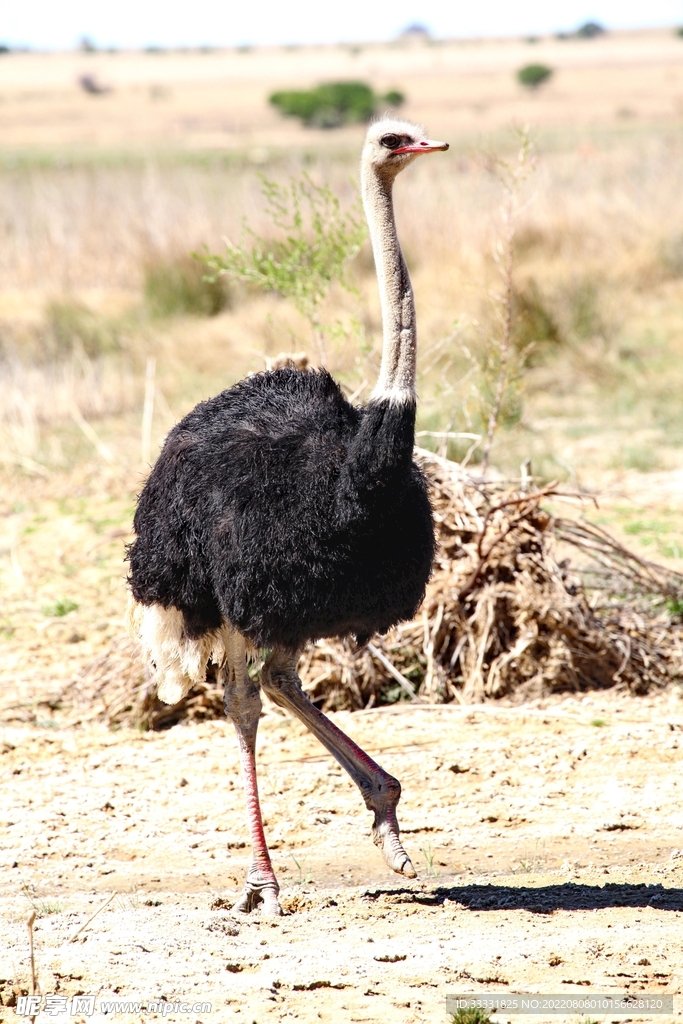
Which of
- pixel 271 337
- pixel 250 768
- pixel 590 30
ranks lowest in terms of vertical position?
pixel 250 768

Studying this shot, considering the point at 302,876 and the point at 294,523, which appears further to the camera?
the point at 302,876

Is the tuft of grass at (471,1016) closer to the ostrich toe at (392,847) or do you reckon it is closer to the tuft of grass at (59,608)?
the ostrich toe at (392,847)

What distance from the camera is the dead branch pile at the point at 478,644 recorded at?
226 inches

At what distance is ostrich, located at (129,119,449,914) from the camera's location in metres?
3.75

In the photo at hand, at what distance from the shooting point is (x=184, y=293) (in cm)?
1398

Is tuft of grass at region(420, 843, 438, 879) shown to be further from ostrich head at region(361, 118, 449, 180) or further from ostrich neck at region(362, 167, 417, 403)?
ostrich head at region(361, 118, 449, 180)

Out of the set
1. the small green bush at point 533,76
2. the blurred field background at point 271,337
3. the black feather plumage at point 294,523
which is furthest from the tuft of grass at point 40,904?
the small green bush at point 533,76

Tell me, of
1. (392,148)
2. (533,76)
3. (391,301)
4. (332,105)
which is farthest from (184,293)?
(533,76)

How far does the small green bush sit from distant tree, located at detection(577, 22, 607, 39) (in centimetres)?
3637

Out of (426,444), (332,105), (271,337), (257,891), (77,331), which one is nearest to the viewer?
(257,891)

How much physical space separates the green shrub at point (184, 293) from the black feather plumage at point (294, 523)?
32.6 feet

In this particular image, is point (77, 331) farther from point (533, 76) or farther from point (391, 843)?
point (533, 76)

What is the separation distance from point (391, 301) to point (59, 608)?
353 centimetres

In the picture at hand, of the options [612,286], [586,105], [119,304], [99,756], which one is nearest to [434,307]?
[612,286]
